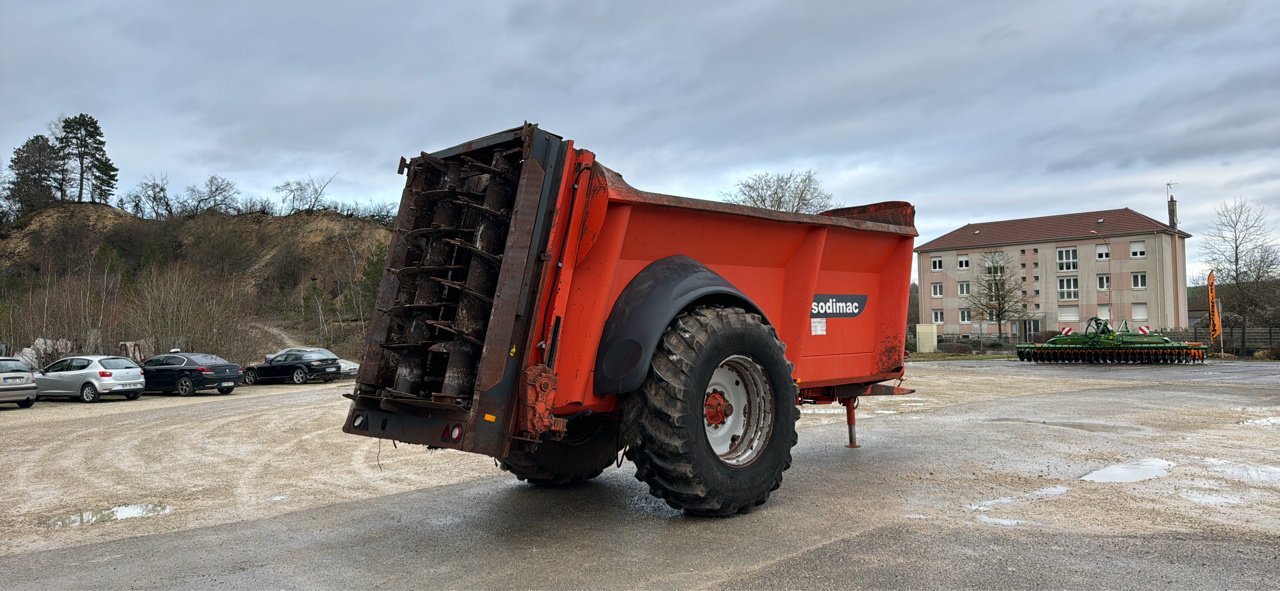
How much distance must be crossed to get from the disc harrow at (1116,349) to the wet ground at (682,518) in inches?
851

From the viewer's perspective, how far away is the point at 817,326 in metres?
6.81

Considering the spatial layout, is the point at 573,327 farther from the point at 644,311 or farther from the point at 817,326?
the point at 817,326

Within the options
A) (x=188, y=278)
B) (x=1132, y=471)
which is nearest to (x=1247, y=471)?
(x=1132, y=471)

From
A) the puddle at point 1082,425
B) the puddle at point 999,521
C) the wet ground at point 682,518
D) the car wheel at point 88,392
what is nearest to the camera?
the wet ground at point 682,518

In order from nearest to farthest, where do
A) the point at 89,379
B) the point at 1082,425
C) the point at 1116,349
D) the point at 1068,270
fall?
the point at 1082,425 → the point at 89,379 → the point at 1116,349 → the point at 1068,270

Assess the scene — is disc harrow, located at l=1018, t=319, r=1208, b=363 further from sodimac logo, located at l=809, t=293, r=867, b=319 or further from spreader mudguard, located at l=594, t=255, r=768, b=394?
spreader mudguard, located at l=594, t=255, r=768, b=394

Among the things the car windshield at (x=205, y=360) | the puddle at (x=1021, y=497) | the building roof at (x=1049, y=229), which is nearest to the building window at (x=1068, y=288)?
the building roof at (x=1049, y=229)

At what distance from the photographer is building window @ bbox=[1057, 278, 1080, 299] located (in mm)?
63344

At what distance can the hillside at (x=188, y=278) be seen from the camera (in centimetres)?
3381

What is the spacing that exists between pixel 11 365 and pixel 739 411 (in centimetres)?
2151

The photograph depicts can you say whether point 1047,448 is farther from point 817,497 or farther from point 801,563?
point 801,563

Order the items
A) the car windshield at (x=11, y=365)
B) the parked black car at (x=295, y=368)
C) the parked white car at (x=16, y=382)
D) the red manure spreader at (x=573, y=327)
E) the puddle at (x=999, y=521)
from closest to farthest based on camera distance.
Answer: the red manure spreader at (x=573, y=327) < the puddle at (x=999, y=521) < the parked white car at (x=16, y=382) < the car windshield at (x=11, y=365) < the parked black car at (x=295, y=368)

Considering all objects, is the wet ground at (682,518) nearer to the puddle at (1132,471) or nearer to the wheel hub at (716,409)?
the puddle at (1132,471)

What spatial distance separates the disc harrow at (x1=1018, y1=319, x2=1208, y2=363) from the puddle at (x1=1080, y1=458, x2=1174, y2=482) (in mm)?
26091
